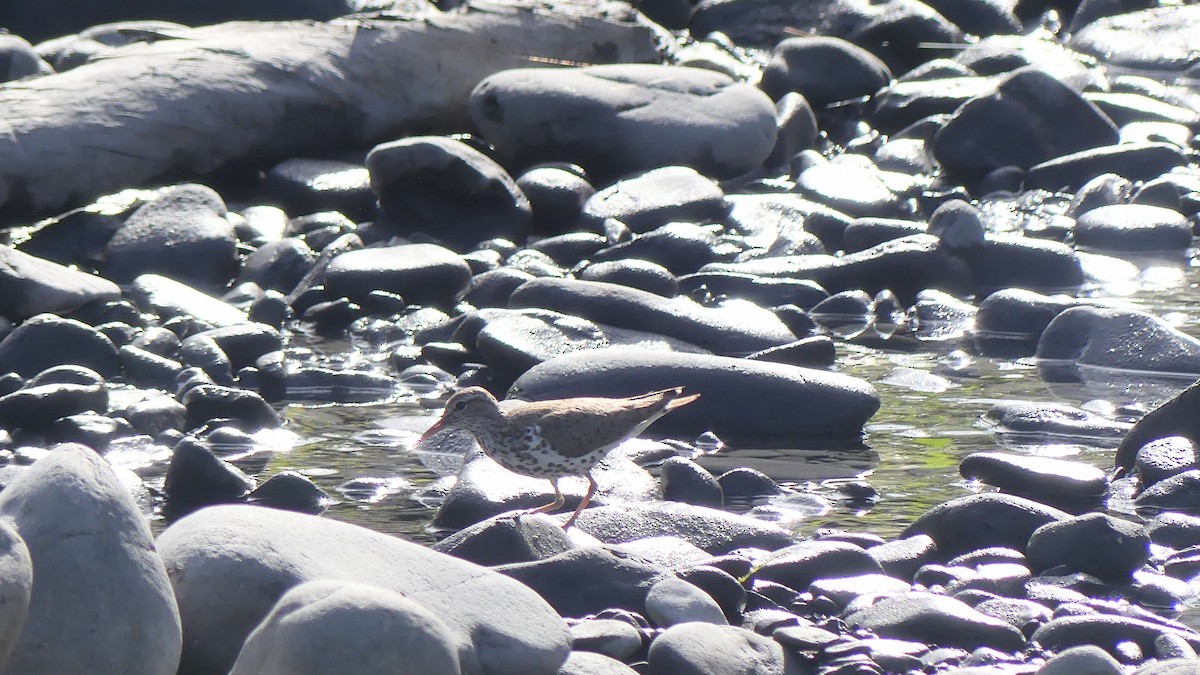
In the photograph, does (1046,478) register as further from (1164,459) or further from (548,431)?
(548,431)

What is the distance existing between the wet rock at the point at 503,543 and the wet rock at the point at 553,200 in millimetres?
6021

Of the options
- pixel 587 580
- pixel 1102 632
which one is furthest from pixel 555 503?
pixel 1102 632

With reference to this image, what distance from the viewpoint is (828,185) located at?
11984 millimetres

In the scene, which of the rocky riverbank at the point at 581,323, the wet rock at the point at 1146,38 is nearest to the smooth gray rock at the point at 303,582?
the rocky riverbank at the point at 581,323

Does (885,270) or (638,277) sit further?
(885,270)

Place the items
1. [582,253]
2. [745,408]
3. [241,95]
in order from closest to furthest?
[745,408], [582,253], [241,95]

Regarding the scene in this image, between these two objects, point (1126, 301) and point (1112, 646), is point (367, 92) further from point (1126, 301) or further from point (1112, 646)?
point (1112, 646)

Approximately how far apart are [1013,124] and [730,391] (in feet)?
20.9

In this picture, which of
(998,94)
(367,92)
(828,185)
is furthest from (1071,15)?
(367,92)

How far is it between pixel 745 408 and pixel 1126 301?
3467 millimetres

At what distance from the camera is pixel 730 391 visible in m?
7.51

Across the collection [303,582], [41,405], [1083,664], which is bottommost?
[41,405]

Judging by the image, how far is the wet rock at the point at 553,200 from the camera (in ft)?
37.1

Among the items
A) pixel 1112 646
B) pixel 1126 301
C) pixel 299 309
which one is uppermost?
pixel 1112 646
